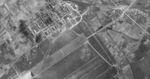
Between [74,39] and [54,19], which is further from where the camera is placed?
[54,19]

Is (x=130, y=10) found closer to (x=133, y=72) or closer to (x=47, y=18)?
(x=133, y=72)

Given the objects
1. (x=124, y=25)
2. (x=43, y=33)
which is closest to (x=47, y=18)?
(x=43, y=33)

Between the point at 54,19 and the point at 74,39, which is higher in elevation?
the point at 54,19

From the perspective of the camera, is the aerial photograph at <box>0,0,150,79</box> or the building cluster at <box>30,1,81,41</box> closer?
the aerial photograph at <box>0,0,150,79</box>

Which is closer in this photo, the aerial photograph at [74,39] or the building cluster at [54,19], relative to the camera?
the aerial photograph at [74,39]

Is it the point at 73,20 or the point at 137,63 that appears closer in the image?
the point at 137,63


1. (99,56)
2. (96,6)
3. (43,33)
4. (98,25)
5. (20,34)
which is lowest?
(99,56)

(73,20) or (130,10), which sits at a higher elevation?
(73,20)
